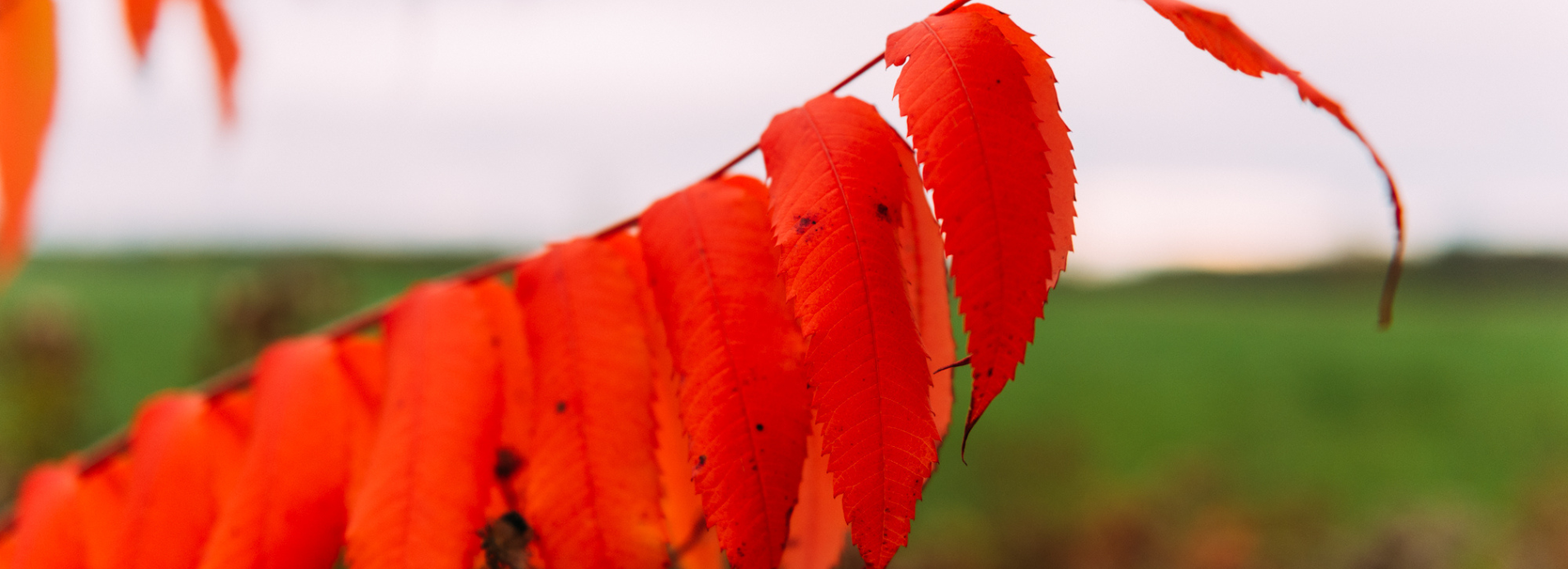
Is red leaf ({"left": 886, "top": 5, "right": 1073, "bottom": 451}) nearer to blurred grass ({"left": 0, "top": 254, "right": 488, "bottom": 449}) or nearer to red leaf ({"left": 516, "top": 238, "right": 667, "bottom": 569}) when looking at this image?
red leaf ({"left": 516, "top": 238, "right": 667, "bottom": 569})

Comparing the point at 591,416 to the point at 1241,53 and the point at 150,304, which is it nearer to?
the point at 1241,53

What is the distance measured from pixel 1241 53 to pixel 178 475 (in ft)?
2.96

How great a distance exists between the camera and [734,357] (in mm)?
515

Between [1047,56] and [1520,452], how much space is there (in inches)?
324

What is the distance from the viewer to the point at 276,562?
65 cm

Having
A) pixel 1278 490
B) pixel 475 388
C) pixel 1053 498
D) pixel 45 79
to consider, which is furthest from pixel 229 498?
pixel 1278 490

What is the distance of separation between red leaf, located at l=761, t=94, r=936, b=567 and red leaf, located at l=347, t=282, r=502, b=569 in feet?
0.95

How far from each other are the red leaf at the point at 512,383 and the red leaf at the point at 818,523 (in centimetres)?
20

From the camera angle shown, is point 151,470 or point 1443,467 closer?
point 151,470

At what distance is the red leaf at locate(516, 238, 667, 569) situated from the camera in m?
0.55

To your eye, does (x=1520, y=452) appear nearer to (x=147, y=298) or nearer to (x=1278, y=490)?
(x=1278, y=490)

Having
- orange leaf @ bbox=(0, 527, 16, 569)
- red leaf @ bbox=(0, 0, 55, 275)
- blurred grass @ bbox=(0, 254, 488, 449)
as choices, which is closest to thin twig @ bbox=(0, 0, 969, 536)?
orange leaf @ bbox=(0, 527, 16, 569)

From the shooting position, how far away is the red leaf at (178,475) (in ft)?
2.47

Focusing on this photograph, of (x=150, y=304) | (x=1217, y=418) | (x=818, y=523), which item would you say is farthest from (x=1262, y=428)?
(x=150, y=304)
